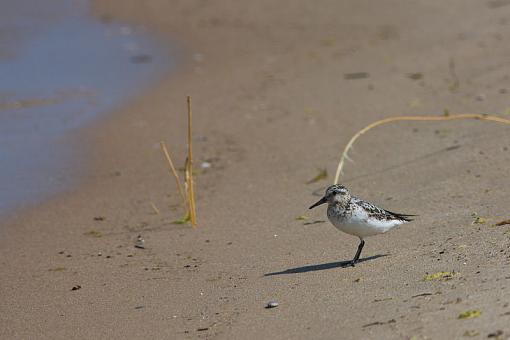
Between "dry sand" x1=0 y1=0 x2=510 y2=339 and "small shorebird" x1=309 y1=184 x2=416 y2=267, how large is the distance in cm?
23

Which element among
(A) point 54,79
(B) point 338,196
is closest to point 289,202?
(B) point 338,196

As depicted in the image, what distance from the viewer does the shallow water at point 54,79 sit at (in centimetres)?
1022

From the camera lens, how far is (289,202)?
337 inches

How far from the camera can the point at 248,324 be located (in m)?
5.84

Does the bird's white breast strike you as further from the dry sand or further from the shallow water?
the shallow water

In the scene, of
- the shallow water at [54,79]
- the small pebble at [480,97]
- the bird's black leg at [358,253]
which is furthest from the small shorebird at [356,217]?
the small pebble at [480,97]

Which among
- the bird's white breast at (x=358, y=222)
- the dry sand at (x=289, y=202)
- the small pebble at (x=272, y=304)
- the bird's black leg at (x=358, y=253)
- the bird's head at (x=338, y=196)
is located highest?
the bird's head at (x=338, y=196)

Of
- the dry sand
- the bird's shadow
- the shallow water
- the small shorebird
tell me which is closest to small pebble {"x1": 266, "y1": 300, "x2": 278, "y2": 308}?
the dry sand

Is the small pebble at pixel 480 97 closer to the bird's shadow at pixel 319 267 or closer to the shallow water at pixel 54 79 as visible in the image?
the bird's shadow at pixel 319 267

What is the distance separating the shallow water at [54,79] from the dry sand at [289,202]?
414 millimetres

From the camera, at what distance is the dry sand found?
5.93 metres

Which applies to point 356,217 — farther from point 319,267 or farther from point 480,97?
point 480,97

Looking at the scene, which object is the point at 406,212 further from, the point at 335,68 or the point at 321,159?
the point at 335,68

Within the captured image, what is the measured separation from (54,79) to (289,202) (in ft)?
20.4
